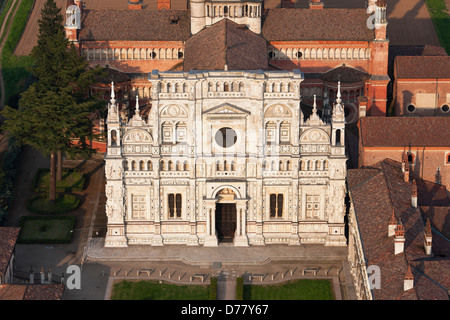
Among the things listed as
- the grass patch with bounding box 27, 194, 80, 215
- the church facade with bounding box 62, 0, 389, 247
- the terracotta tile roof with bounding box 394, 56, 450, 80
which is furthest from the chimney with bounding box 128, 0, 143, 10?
the terracotta tile roof with bounding box 394, 56, 450, 80

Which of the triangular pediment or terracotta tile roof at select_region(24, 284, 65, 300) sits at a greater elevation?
the triangular pediment

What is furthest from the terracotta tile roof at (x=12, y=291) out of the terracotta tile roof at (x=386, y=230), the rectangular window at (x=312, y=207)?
the rectangular window at (x=312, y=207)

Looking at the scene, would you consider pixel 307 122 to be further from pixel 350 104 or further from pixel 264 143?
pixel 350 104

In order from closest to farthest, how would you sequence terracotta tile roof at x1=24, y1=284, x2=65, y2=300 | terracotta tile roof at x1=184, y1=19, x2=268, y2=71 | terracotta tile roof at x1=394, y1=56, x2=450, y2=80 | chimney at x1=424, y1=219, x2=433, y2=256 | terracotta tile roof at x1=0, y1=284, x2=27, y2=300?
1. chimney at x1=424, y1=219, x2=433, y2=256
2. terracotta tile roof at x1=0, y1=284, x2=27, y2=300
3. terracotta tile roof at x1=24, y1=284, x2=65, y2=300
4. terracotta tile roof at x1=184, y1=19, x2=268, y2=71
5. terracotta tile roof at x1=394, y1=56, x2=450, y2=80

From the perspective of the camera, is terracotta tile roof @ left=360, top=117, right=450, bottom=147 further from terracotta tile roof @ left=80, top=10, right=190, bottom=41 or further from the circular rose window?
terracotta tile roof @ left=80, top=10, right=190, bottom=41

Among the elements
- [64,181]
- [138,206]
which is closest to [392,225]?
[138,206]

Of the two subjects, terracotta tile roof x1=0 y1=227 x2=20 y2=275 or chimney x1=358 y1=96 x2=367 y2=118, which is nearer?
terracotta tile roof x1=0 y1=227 x2=20 y2=275

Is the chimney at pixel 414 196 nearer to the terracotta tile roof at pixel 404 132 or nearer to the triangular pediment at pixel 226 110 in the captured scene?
the terracotta tile roof at pixel 404 132

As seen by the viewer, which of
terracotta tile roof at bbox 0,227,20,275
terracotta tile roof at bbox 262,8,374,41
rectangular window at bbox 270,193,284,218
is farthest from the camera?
terracotta tile roof at bbox 262,8,374,41
